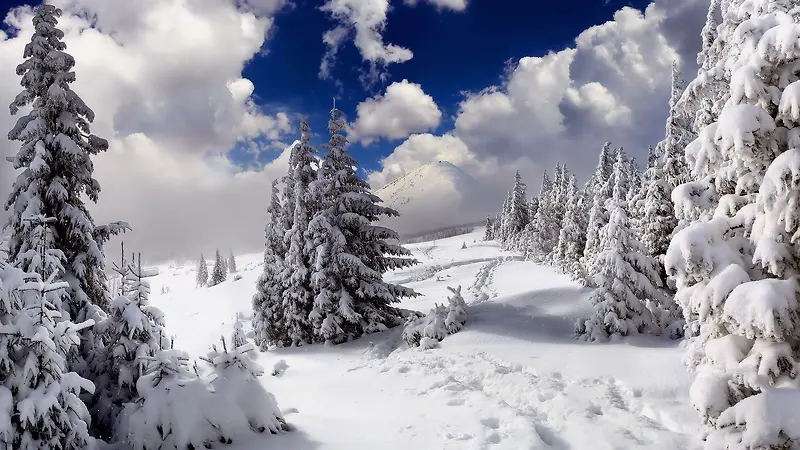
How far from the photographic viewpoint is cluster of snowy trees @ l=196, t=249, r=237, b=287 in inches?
4082

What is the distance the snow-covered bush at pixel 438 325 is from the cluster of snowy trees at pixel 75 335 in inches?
340

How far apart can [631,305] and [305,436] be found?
12631mm

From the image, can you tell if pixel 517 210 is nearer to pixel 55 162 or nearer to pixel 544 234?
pixel 544 234

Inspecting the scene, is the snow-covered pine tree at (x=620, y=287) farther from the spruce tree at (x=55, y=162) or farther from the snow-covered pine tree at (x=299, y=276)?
the spruce tree at (x=55, y=162)

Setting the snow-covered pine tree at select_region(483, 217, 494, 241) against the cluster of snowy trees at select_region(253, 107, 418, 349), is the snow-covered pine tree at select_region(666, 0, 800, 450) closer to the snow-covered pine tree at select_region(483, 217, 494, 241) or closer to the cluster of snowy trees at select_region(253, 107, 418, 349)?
the cluster of snowy trees at select_region(253, 107, 418, 349)

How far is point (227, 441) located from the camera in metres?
8.23

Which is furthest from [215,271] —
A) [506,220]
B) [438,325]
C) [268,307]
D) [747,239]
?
[747,239]

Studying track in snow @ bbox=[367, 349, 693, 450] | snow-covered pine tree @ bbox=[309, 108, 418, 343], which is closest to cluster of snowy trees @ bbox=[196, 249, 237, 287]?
snow-covered pine tree @ bbox=[309, 108, 418, 343]

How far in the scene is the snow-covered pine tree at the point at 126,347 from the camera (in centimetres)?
950

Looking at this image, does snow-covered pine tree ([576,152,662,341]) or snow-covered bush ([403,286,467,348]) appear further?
snow-covered bush ([403,286,467,348])

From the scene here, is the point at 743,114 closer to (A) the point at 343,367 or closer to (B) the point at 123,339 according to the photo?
(B) the point at 123,339

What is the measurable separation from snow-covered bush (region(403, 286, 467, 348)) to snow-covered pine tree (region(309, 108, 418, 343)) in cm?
326

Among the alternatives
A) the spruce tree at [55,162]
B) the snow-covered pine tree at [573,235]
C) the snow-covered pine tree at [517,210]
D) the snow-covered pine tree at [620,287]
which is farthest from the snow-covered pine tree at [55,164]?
the snow-covered pine tree at [517,210]

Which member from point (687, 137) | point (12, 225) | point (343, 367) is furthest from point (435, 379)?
point (687, 137)
